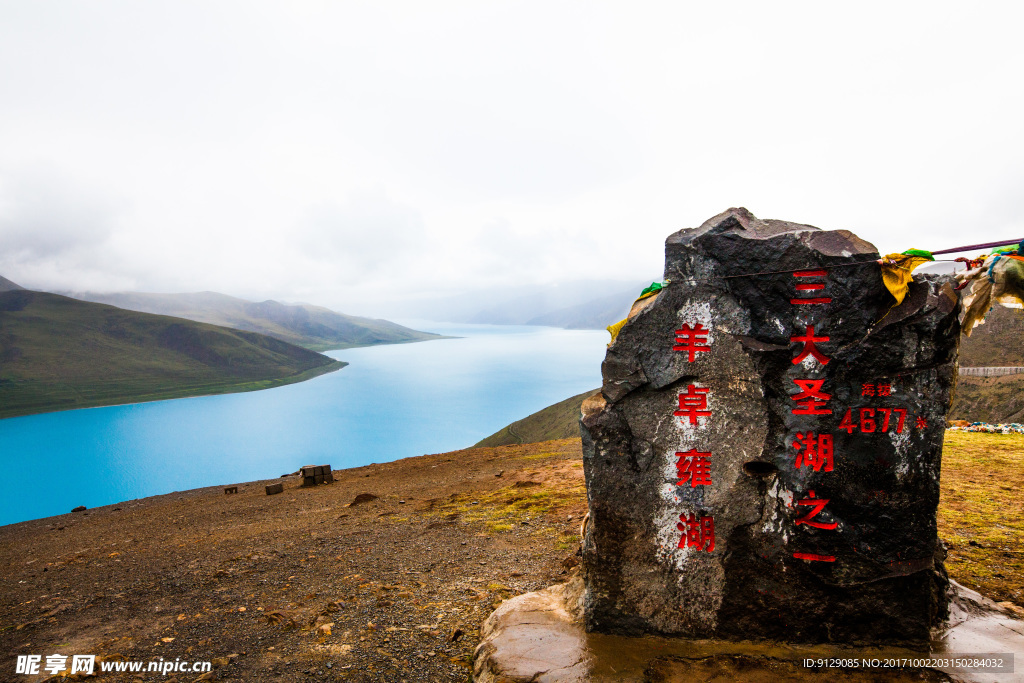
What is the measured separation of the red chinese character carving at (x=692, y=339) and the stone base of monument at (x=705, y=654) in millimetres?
2886

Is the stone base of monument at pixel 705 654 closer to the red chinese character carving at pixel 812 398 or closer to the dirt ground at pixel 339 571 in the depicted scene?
the dirt ground at pixel 339 571

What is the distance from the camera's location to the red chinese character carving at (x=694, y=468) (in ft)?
16.6

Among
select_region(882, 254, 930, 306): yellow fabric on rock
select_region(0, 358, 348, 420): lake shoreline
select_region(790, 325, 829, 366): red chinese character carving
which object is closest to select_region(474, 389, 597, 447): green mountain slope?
select_region(790, 325, 829, 366): red chinese character carving

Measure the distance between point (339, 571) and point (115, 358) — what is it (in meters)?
133

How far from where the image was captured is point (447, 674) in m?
5.50

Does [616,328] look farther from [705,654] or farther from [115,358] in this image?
[115,358]

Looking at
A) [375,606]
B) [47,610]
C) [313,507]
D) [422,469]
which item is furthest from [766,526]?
[422,469]

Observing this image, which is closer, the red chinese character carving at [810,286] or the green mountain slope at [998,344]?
the red chinese character carving at [810,286]

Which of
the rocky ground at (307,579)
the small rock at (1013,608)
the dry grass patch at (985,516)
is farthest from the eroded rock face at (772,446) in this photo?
the rocky ground at (307,579)

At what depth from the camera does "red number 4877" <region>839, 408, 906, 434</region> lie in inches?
185

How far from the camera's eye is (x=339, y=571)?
8.96m

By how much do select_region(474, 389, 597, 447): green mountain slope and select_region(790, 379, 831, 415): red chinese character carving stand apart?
26403 mm

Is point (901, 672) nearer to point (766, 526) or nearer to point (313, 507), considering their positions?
point (766, 526)

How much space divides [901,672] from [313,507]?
14426 mm
